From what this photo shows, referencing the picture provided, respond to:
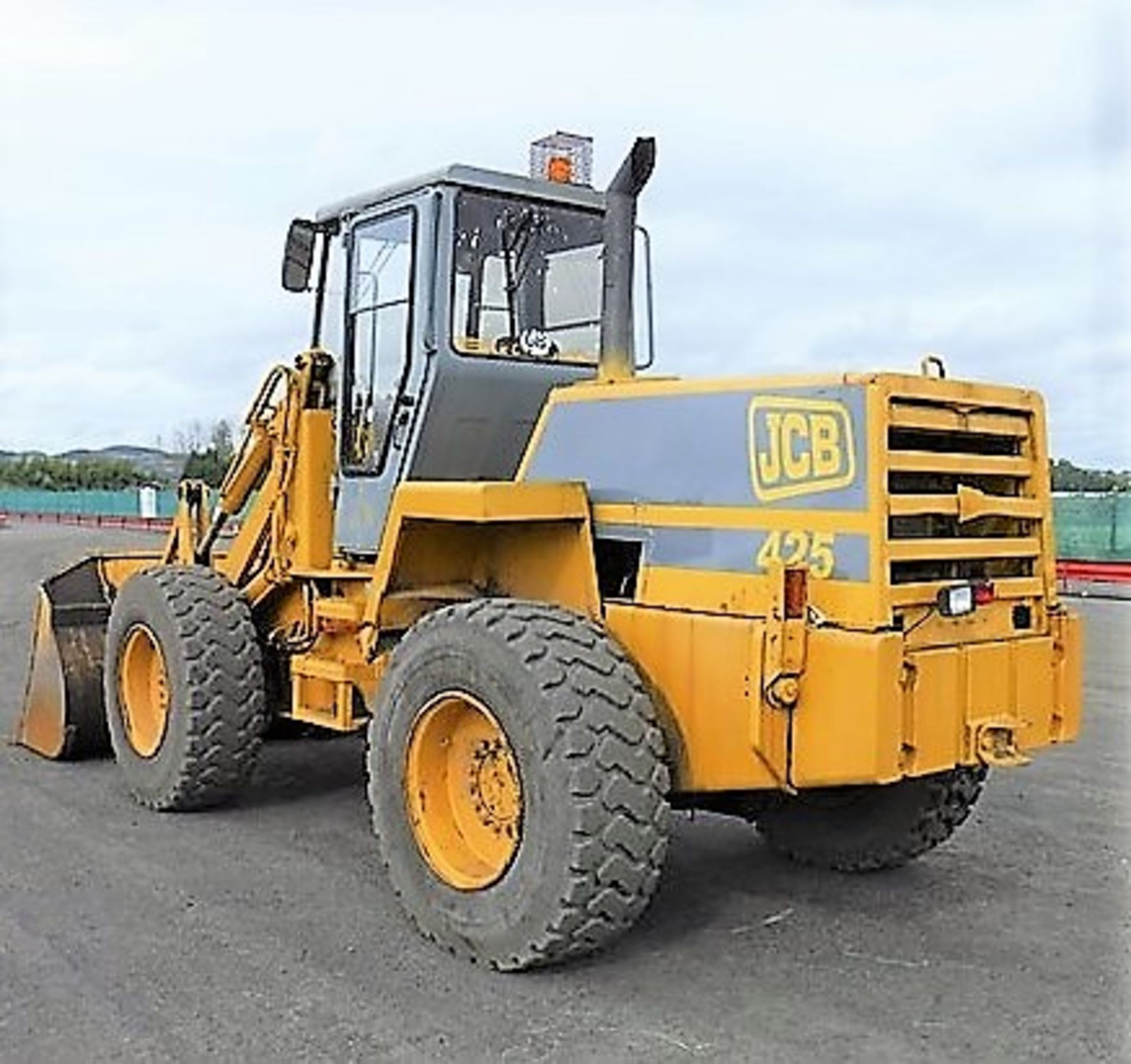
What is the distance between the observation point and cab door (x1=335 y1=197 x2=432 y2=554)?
20.5 feet

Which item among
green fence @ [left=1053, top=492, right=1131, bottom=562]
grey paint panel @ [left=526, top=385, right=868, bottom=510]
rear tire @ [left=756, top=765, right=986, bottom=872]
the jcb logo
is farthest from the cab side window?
green fence @ [left=1053, top=492, right=1131, bottom=562]

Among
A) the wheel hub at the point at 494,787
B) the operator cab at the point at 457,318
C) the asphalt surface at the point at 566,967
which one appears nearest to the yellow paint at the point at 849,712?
the asphalt surface at the point at 566,967

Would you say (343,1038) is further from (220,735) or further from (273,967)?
(220,735)

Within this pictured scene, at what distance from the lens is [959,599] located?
4.84 m

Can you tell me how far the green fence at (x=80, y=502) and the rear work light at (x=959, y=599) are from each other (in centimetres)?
4962

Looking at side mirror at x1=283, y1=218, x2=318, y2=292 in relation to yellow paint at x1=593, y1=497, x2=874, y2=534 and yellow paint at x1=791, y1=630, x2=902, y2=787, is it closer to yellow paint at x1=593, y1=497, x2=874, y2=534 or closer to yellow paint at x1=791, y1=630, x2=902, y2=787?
yellow paint at x1=593, y1=497, x2=874, y2=534

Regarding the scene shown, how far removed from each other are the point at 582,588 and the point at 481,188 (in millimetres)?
1865

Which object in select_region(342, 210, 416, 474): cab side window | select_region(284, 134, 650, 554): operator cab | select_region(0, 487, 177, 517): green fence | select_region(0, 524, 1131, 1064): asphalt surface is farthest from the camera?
select_region(0, 487, 177, 517): green fence

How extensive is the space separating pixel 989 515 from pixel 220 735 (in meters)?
3.57

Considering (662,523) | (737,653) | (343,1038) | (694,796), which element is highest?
(662,523)

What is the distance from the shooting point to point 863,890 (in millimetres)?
5855

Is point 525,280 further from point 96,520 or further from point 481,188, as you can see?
point 96,520

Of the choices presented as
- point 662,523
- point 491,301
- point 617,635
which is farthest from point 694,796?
point 491,301

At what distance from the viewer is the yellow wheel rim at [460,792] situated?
516cm
